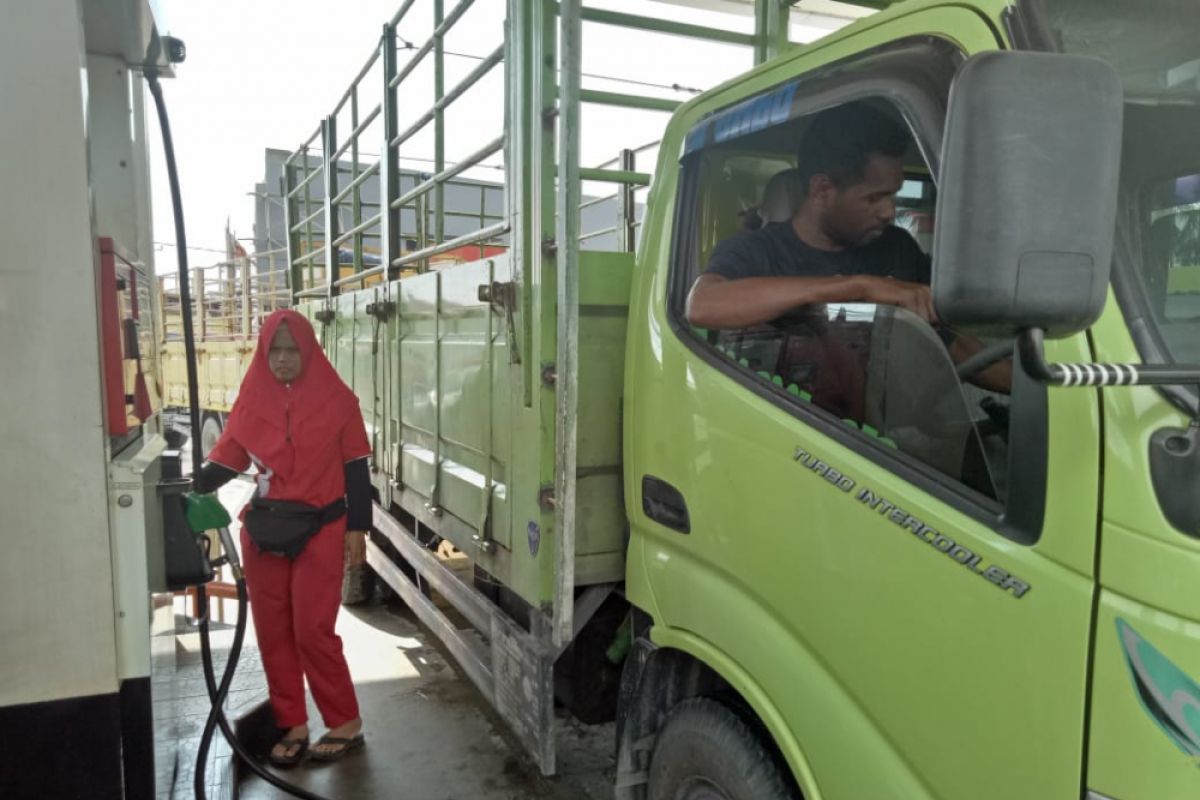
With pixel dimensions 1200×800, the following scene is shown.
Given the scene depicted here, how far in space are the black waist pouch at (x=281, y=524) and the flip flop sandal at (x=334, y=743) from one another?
809 millimetres

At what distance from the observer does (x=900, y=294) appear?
5.02 ft

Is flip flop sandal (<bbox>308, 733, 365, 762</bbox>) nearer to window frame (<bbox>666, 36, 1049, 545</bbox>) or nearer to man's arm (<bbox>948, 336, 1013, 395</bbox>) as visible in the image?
window frame (<bbox>666, 36, 1049, 545</bbox>)

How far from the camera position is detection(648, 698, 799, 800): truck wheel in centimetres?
171

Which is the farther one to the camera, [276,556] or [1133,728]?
[276,556]

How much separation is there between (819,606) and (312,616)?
2.45 meters

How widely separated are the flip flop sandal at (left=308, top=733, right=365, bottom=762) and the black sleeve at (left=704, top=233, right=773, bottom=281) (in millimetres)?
2677

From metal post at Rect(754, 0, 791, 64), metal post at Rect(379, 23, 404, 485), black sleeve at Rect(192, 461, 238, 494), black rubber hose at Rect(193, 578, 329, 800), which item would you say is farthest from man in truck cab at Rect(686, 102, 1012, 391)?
metal post at Rect(379, 23, 404, 485)

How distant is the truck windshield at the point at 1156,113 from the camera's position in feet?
4.14

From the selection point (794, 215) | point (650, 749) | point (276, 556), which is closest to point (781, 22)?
point (794, 215)

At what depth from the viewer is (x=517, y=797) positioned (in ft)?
10.5

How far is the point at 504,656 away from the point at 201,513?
1.07m

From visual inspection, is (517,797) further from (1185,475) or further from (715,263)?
(1185,475)

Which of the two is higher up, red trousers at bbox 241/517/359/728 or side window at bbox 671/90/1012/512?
side window at bbox 671/90/1012/512

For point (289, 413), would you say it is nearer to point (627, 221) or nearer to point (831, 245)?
point (627, 221)
